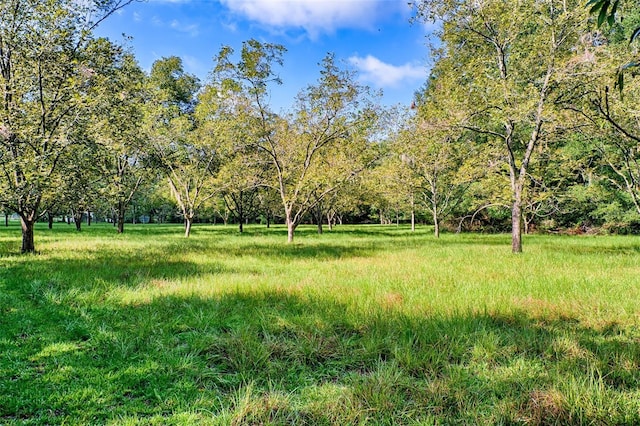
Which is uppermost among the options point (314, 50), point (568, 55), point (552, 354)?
point (314, 50)

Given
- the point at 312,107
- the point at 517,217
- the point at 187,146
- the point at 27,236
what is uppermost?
the point at 312,107

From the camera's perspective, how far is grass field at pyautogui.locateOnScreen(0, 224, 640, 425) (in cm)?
295

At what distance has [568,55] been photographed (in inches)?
538

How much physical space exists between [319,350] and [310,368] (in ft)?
1.20

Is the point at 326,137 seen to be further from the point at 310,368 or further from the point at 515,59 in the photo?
the point at 310,368

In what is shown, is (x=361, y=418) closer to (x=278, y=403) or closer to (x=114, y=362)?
(x=278, y=403)

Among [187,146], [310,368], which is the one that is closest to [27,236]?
[310,368]

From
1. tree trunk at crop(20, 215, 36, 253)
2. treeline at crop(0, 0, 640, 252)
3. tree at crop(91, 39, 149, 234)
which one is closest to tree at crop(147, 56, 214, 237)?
treeline at crop(0, 0, 640, 252)

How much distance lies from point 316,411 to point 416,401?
860 millimetres

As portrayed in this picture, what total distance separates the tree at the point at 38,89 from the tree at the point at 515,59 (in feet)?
40.9

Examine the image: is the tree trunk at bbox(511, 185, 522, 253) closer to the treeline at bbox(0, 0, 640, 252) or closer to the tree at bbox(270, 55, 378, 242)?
the treeline at bbox(0, 0, 640, 252)

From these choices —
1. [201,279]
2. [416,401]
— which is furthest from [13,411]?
[201,279]

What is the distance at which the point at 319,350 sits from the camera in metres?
4.19

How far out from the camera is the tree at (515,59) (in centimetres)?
1287
